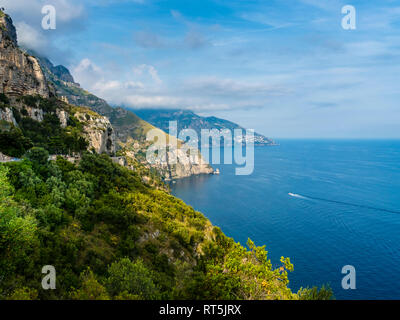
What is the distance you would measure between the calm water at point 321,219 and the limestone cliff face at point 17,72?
72302 millimetres

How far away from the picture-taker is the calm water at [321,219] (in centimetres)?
5712

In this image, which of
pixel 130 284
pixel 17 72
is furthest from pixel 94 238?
pixel 17 72

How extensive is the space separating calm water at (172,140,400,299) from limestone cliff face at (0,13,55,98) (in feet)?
237

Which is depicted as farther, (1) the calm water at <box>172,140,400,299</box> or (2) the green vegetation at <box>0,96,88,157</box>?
(1) the calm water at <box>172,140,400,299</box>

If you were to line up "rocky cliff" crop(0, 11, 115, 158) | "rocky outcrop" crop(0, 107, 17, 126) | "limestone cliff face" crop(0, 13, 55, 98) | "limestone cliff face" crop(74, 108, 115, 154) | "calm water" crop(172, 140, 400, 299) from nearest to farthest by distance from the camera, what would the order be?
"rocky outcrop" crop(0, 107, 17, 126), "rocky cliff" crop(0, 11, 115, 158), "limestone cliff face" crop(0, 13, 55, 98), "calm water" crop(172, 140, 400, 299), "limestone cliff face" crop(74, 108, 115, 154)

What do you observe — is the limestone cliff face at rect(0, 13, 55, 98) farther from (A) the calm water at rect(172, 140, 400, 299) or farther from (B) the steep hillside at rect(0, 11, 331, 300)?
(A) the calm water at rect(172, 140, 400, 299)

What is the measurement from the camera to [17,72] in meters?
56.2

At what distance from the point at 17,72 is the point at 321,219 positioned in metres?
103

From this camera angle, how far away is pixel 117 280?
18312 mm

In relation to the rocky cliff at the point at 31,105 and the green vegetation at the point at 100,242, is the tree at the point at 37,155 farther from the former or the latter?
the rocky cliff at the point at 31,105

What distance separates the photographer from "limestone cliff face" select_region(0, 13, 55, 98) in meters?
53.0

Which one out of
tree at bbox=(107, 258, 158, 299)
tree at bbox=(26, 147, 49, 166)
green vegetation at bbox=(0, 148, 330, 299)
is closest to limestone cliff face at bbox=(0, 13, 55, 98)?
green vegetation at bbox=(0, 148, 330, 299)

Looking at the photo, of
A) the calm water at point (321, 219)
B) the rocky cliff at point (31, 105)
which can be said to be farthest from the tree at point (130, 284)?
the calm water at point (321, 219)

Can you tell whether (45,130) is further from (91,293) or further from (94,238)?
(91,293)
